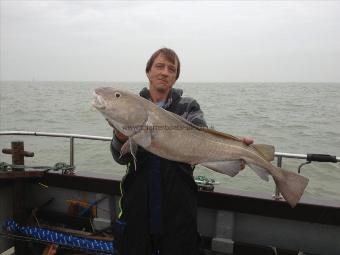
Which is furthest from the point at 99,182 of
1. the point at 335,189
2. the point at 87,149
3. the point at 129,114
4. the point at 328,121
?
the point at 328,121

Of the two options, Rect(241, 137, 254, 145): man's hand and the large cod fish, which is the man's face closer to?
the large cod fish

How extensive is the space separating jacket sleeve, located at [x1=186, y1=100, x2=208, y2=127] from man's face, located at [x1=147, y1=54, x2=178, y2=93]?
0.85ft

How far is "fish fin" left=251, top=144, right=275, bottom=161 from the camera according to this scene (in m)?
3.01

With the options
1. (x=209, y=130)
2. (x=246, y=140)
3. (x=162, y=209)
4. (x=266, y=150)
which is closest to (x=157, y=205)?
(x=162, y=209)

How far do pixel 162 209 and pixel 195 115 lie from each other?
2.74 feet

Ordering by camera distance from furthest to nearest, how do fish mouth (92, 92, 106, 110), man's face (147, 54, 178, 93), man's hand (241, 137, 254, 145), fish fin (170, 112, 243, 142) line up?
man's face (147, 54, 178, 93)
man's hand (241, 137, 254, 145)
fish fin (170, 112, 243, 142)
fish mouth (92, 92, 106, 110)

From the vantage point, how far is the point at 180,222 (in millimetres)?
2953

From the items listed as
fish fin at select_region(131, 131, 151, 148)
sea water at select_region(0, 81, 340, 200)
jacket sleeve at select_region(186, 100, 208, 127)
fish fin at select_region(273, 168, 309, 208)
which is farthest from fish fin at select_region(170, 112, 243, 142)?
Answer: sea water at select_region(0, 81, 340, 200)

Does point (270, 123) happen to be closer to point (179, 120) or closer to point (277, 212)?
point (277, 212)

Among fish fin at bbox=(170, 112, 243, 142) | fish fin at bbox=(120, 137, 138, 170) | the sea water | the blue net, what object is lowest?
the sea water

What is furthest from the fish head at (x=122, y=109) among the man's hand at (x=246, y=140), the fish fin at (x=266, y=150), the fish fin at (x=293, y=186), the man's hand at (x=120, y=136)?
the fish fin at (x=293, y=186)

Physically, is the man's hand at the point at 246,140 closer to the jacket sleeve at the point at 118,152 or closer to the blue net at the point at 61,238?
the jacket sleeve at the point at 118,152

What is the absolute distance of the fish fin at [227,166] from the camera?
2922mm

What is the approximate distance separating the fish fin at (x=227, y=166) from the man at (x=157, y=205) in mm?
226
